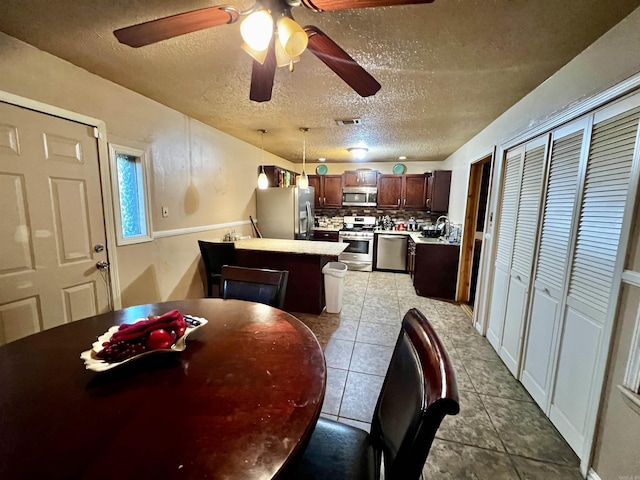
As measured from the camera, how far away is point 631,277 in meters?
1.14

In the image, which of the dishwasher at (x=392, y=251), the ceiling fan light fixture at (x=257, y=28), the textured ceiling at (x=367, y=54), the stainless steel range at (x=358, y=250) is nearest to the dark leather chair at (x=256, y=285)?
the ceiling fan light fixture at (x=257, y=28)

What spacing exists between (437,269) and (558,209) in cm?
223

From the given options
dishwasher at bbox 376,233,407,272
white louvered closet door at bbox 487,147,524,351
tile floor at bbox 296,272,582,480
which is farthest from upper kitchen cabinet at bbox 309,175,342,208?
white louvered closet door at bbox 487,147,524,351

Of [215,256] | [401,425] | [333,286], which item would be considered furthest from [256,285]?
[333,286]

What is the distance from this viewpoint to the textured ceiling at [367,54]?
1.26 m

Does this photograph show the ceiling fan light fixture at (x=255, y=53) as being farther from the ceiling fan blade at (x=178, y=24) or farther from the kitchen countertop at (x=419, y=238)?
the kitchen countertop at (x=419, y=238)

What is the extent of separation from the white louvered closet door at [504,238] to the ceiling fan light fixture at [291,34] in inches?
82.6

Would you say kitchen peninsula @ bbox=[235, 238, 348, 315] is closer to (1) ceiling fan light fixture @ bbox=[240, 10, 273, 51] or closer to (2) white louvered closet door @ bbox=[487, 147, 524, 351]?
(2) white louvered closet door @ bbox=[487, 147, 524, 351]

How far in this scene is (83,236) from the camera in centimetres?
196

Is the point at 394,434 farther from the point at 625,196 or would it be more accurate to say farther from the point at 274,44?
the point at 274,44

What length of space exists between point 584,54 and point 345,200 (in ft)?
14.1

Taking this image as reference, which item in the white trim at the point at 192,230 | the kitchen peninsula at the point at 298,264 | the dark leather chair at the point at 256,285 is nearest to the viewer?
the dark leather chair at the point at 256,285

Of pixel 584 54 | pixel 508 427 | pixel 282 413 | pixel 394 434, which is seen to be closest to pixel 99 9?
pixel 282 413

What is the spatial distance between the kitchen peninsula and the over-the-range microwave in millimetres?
2524
